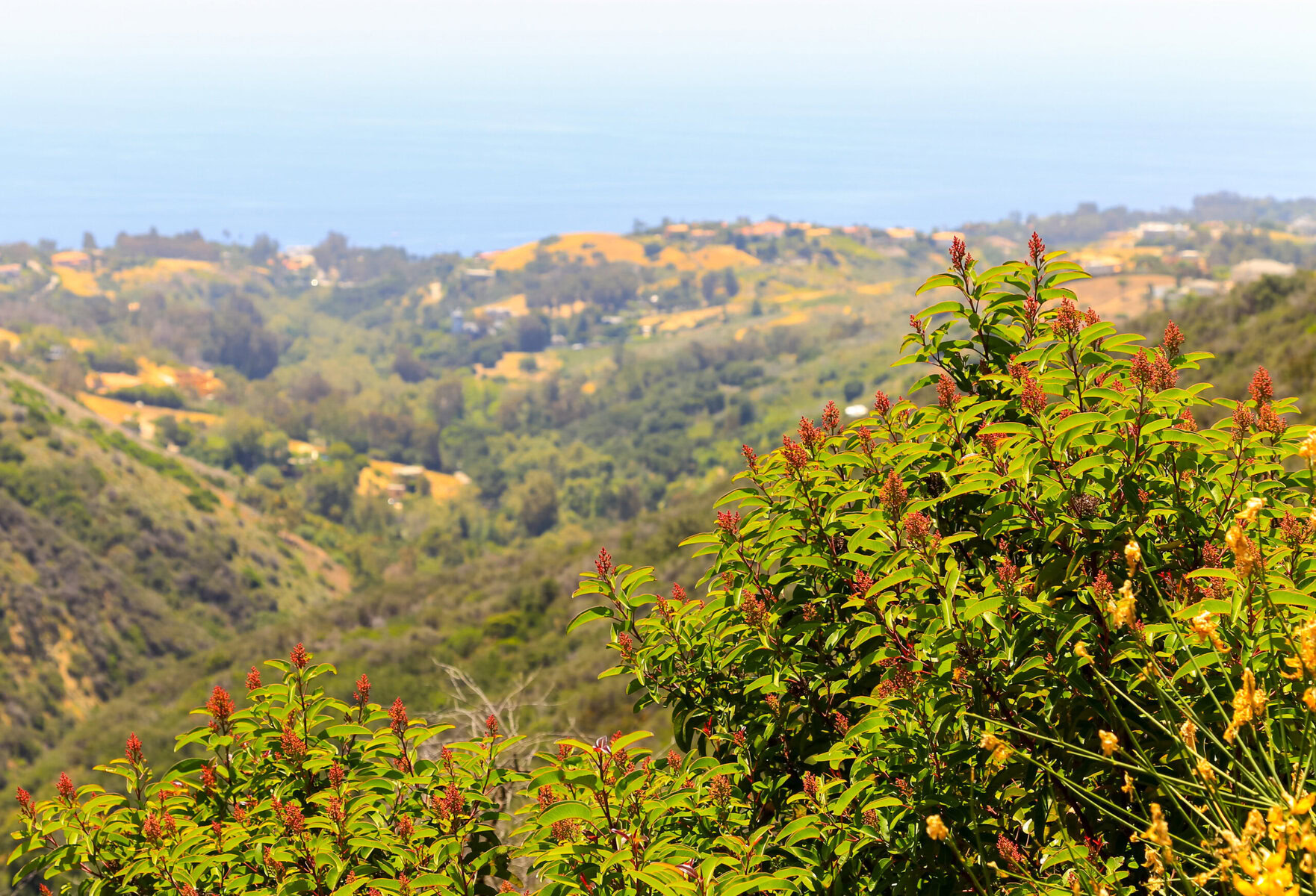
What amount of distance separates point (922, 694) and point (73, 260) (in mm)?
180561

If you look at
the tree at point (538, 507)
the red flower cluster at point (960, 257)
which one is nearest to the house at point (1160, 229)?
the tree at point (538, 507)

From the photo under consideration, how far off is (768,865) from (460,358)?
144m

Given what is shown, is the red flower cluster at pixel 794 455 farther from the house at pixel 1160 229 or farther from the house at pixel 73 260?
the house at pixel 73 260

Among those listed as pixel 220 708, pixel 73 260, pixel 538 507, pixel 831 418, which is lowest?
pixel 538 507

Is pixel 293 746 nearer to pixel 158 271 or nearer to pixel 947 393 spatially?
pixel 947 393

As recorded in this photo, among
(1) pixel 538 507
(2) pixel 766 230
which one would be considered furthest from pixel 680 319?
(1) pixel 538 507

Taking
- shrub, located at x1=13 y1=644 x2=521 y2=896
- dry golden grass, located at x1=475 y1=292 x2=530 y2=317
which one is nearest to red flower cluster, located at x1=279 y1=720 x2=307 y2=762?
shrub, located at x1=13 y1=644 x2=521 y2=896

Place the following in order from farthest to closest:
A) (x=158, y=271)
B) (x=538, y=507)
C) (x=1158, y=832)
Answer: (x=158, y=271) → (x=538, y=507) → (x=1158, y=832)

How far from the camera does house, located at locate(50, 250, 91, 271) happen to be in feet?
490

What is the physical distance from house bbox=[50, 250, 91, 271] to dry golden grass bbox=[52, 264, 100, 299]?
1.21 meters

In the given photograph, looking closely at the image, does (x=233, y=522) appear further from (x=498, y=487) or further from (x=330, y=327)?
(x=330, y=327)

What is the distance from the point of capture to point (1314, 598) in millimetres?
1560

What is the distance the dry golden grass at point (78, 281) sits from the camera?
14025 cm

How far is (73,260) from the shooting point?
151625 mm
